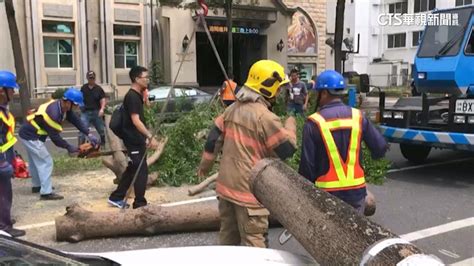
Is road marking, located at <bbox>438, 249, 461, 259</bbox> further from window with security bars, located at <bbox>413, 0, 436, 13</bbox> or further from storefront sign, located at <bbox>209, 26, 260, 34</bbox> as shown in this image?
window with security bars, located at <bbox>413, 0, 436, 13</bbox>

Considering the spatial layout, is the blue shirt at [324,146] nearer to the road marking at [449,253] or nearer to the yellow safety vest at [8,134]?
the road marking at [449,253]

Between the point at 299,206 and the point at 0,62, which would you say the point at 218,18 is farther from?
the point at 299,206

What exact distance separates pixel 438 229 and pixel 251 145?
3.12m

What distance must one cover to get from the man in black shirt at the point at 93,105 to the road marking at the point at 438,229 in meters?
7.56

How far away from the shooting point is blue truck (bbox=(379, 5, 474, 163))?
773 centimetres

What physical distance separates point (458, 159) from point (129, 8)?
1818 centimetres

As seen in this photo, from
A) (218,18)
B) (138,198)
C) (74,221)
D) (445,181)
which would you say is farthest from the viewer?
(218,18)

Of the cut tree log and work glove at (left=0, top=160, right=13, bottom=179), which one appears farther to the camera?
the cut tree log

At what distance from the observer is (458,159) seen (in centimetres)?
986

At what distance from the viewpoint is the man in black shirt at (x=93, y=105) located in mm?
11500

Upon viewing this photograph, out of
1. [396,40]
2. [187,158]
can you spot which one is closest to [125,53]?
[187,158]

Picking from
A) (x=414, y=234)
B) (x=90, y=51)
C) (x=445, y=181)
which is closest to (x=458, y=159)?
(x=445, y=181)

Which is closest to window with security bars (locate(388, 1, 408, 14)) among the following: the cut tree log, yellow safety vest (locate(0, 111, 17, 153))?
the cut tree log

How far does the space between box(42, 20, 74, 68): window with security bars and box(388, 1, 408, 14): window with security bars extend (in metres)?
41.5
